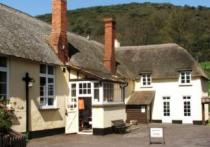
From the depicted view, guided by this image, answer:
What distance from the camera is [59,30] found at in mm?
25234

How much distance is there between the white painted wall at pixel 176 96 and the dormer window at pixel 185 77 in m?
0.36

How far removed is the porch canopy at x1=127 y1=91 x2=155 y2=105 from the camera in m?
35.5

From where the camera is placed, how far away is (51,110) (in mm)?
23516

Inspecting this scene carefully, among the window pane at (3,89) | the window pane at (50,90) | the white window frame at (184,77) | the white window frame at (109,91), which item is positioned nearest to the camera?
the window pane at (3,89)

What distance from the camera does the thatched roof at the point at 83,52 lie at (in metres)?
21.8

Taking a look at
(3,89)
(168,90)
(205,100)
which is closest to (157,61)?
(168,90)

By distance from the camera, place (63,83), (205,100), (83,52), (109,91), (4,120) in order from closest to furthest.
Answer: (4,120)
(63,83)
(109,91)
(83,52)
(205,100)

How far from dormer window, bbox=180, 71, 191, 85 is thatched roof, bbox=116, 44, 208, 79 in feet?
1.39

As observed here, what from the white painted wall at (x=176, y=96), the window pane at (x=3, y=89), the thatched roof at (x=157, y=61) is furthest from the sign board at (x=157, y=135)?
the white painted wall at (x=176, y=96)

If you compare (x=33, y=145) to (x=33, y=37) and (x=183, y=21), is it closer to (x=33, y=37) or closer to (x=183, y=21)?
(x=33, y=37)

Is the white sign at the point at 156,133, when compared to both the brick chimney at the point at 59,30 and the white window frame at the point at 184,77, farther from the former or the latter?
the white window frame at the point at 184,77

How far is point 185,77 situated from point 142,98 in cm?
429

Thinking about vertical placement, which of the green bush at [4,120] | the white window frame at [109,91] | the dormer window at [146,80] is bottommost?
the green bush at [4,120]

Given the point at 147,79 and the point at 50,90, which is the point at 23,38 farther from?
the point at 147,79
